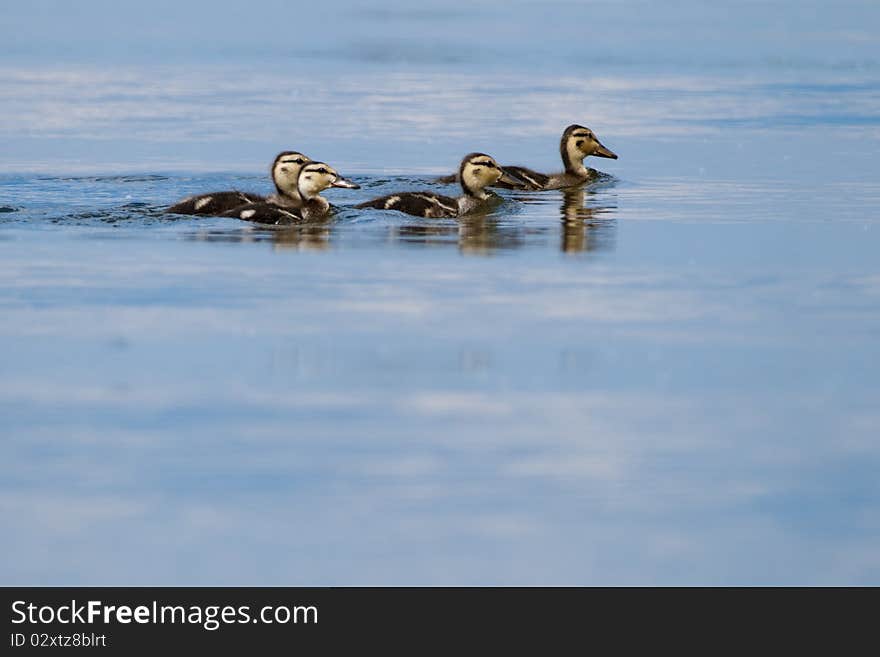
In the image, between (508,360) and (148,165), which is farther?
(148,165)

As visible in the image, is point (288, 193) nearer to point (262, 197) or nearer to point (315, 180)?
point (262, 197)

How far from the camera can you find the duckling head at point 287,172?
1247 cm

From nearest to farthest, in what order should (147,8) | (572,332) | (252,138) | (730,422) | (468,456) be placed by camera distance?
(468,456) < (730,422) < (572,332) < (252,138) < (147,8)

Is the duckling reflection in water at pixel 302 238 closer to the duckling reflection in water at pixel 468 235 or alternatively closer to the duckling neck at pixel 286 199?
the duckling reflection in water at pixel 468 235

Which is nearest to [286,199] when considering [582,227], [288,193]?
[288,193]

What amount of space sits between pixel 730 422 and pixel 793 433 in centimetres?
21

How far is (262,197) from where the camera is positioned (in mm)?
12492

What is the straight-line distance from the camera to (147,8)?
39.0 m

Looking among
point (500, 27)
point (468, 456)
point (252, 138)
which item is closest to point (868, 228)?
point (468, 456)

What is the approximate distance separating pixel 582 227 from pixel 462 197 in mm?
1509

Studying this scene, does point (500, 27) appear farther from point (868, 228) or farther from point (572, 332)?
point (572, 332)

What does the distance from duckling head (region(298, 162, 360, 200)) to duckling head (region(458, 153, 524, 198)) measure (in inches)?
43.5

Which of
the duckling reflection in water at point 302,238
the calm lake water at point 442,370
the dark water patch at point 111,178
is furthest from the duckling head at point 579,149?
the duckling reflection in water at point 302,238

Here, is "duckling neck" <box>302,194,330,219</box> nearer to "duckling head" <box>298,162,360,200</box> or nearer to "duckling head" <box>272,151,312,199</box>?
"duckling head" <box>298,162,360,200</box>
